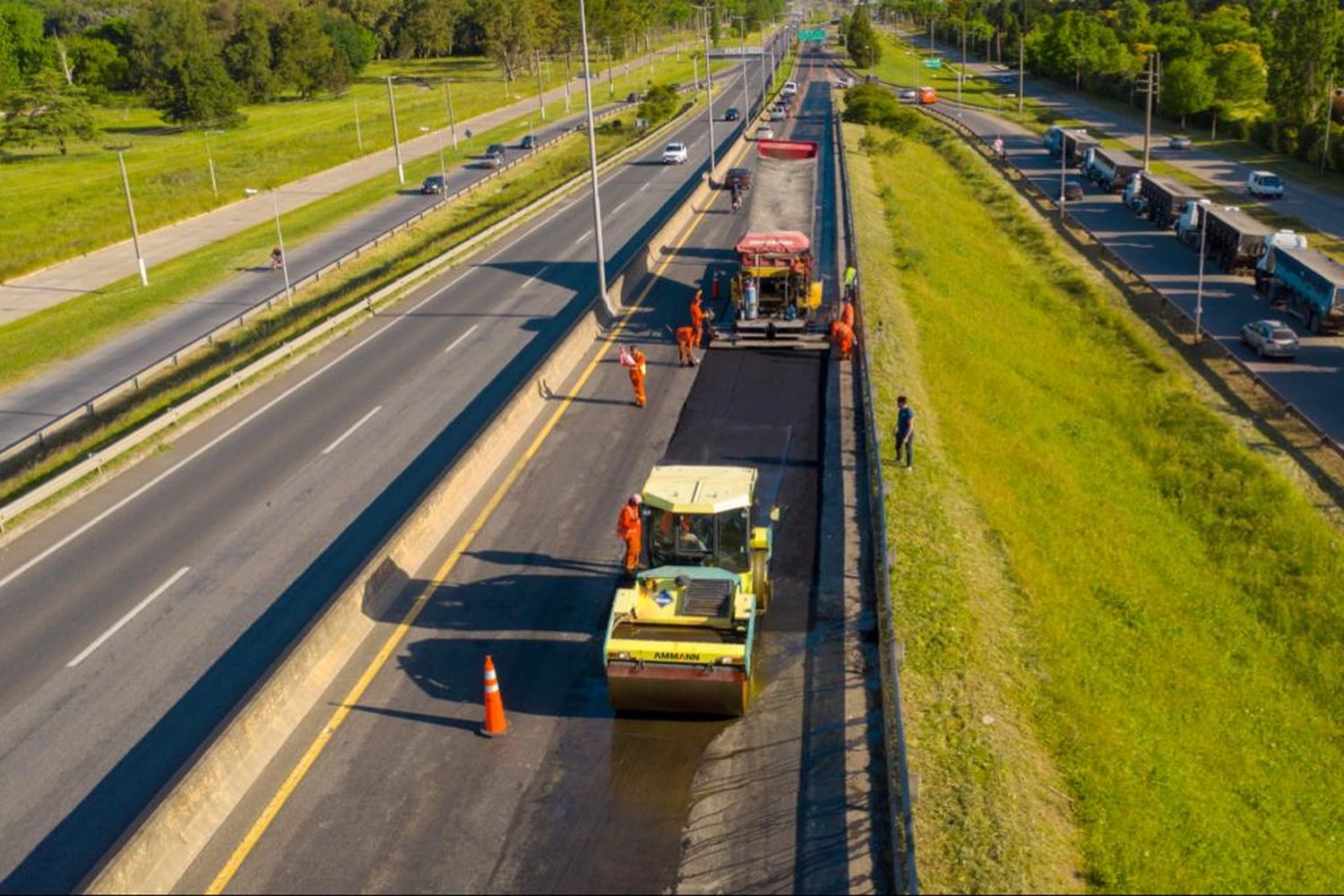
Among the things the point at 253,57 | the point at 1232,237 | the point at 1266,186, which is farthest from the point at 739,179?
the point at 253,57

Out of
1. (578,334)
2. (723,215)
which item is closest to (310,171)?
(723,215)

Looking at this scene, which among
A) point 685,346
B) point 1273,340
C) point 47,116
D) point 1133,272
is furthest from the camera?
point 47,116

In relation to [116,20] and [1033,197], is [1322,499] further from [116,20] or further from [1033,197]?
[116,20]

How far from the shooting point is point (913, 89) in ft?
442

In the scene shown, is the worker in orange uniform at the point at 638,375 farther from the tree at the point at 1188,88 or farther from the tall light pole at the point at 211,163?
the tree at the point at 1188,88

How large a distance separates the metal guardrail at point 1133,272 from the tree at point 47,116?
85694mm

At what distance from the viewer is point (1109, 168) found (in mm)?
79875

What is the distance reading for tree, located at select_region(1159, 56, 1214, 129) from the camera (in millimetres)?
102438

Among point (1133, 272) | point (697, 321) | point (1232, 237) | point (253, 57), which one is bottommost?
point (1133, 272)

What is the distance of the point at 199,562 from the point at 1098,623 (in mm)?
17639

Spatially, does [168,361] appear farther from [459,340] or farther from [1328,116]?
[1328,116]

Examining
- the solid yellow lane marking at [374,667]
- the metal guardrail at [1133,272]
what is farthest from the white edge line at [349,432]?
the metal guardrail at [1133,272]

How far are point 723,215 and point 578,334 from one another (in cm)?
2465

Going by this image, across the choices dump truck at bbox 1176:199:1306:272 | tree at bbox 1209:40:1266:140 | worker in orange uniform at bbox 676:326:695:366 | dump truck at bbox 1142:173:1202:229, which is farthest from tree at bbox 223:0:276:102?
worker in orange uniform at bbox 676:326:695:366
